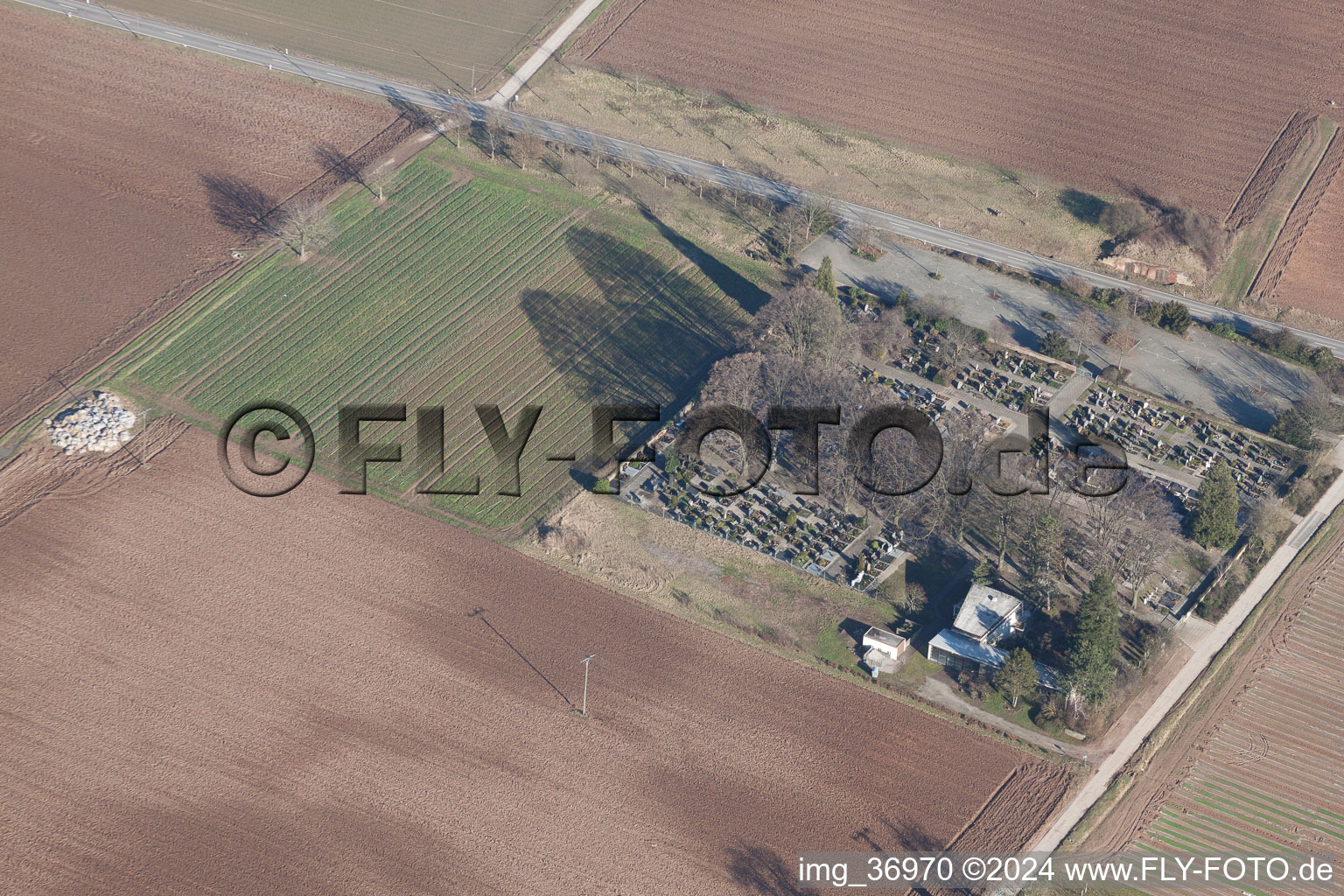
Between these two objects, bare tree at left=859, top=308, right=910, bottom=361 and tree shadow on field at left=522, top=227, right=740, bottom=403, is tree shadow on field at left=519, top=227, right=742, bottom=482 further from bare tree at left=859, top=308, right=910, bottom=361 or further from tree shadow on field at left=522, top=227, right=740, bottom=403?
bare tree at left=859, top=308, right=910, bottom=361

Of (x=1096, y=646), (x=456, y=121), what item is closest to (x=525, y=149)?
(x=456, y=121)

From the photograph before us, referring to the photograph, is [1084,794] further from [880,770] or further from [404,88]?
[404,88]

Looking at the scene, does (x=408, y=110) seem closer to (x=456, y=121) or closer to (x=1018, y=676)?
(x=456, y=121)

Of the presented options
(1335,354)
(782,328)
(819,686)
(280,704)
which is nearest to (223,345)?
(280,704)

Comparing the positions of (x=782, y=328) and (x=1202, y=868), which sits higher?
(x=782, y=328)

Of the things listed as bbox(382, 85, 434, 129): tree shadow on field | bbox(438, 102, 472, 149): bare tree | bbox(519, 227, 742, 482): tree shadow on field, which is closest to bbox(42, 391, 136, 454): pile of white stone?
bbox(519, 227, 742, 482): tree shadow on field

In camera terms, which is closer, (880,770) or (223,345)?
(880,770)

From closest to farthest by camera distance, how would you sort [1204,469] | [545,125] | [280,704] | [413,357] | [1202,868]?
[1202,868] → [280,704] → [1204,469] → [413,357] → [545,125]
